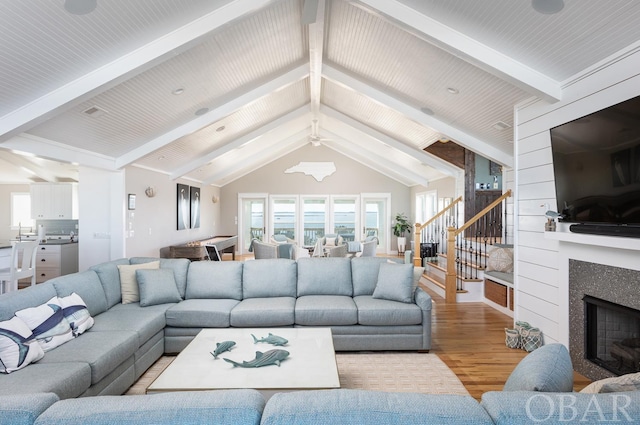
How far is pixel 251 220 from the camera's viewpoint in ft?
38.7

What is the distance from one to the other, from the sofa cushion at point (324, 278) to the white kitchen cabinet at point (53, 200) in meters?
6.64

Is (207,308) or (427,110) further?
(427,110)

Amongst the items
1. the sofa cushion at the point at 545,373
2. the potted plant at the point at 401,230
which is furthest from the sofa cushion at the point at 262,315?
the potted plant at the point at 401,230

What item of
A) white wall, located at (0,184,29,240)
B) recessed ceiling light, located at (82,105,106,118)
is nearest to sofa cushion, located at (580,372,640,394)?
recessed ceiling light, located at (82,105,106,118)

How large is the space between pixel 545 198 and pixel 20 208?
36.2 feet

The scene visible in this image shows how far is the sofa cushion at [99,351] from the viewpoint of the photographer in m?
2.46

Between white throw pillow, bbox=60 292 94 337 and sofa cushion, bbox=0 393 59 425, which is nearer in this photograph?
sofa cushion, bbox=0 393 59 425

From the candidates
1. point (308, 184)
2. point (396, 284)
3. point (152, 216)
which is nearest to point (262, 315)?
point (396, 284)

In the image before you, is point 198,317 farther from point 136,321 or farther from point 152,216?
point 152,216

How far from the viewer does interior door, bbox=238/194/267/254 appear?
11711 mm

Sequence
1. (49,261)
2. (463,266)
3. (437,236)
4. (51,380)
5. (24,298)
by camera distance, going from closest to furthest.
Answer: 1. (51,380)
2. (24,298)
3. (49,261)
4. (463,266)
5. (437,236)

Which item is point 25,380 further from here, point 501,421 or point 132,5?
point 132,5

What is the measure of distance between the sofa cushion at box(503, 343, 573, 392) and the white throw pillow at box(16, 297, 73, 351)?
2.89 m

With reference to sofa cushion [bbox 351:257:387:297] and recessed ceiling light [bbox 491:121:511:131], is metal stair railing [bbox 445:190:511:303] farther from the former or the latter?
sofa cushion [bbox 351:257:387:297]
